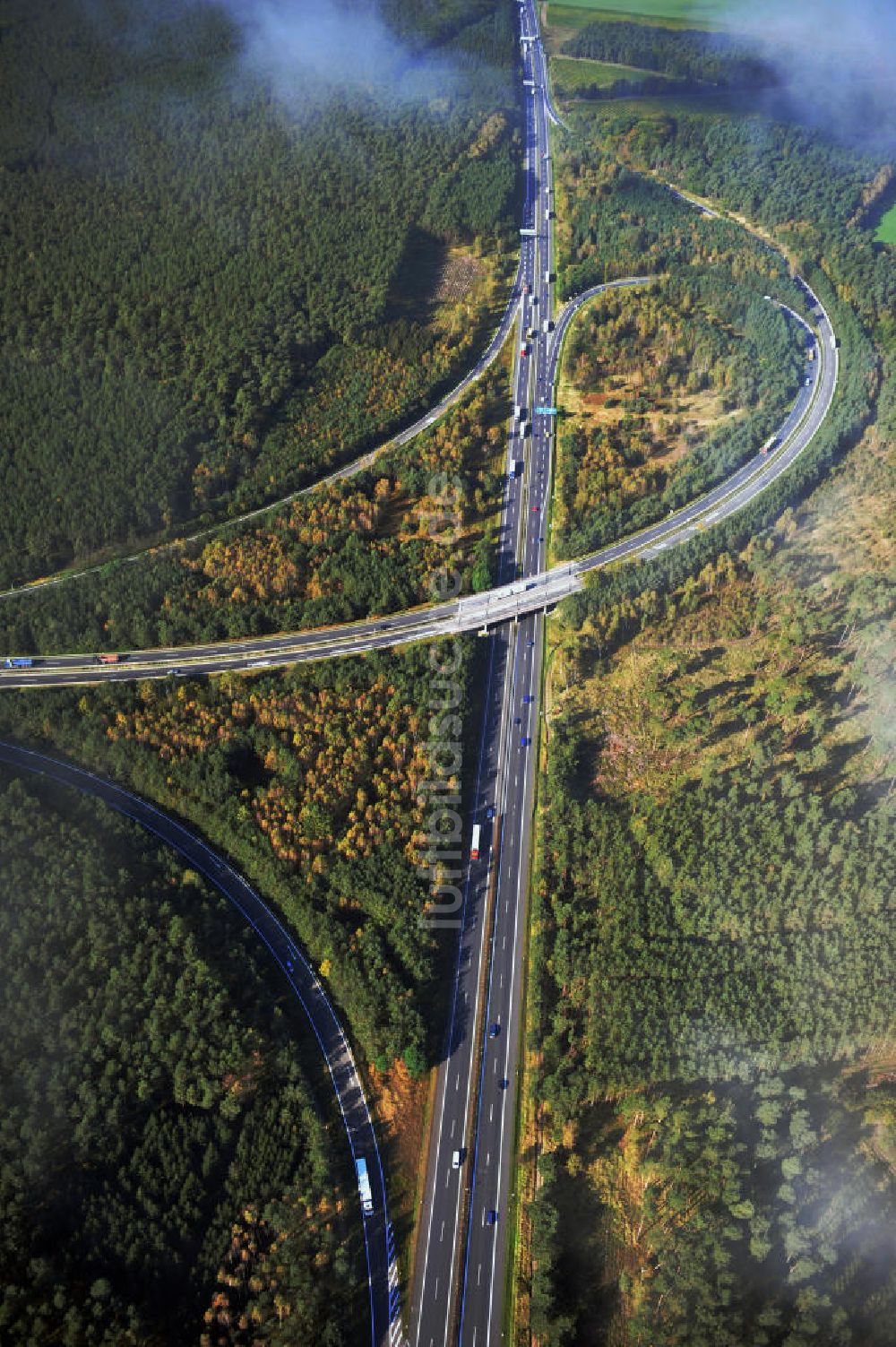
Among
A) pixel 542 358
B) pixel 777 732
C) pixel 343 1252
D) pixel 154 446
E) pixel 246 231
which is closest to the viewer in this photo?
pixel 343 1252

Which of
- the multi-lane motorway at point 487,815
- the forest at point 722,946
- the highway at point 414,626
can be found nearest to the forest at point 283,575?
the highway at point 414,626

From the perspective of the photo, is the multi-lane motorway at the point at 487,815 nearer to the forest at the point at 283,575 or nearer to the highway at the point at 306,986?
the highway at the point at 306,986

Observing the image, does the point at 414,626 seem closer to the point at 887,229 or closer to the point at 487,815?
the point at 487,815

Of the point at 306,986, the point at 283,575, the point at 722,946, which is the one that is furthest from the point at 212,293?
the point at 722,946

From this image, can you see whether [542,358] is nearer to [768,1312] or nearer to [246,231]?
[246,231]

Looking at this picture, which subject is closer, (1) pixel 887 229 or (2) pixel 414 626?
(2) pixel 414 626

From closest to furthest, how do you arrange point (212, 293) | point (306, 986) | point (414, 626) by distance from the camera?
point (306, 986) → point (414, 626) → point (212, 293)

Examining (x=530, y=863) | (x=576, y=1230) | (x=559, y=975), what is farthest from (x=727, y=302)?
(x=576, y=1230)
